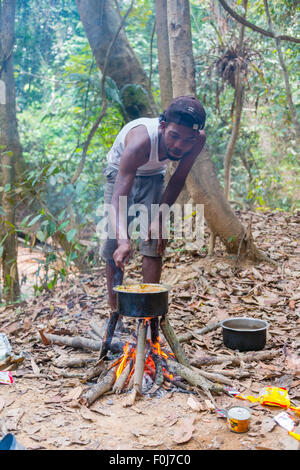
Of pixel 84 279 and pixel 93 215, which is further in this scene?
pixel 93 215

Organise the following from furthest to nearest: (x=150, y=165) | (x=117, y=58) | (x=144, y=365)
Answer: (x=117, y=58)
(x=150, y=165)
(x=144, y=365)

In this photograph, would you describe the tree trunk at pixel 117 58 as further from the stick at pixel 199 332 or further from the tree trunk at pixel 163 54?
the stick at pixel 199 332

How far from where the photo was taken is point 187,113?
286 cm

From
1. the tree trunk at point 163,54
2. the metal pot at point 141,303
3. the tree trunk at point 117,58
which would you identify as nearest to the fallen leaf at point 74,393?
the metal pot at point 141,303

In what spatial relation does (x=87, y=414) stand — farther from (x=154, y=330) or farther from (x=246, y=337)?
(x=246, y=337)

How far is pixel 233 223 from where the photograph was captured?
496 centimetres

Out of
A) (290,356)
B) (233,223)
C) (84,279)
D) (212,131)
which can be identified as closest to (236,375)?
(290,356)

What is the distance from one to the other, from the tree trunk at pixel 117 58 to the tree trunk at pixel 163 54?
0.69m

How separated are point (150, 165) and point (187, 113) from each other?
0.56 m

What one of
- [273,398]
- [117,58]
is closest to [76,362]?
[273,398]

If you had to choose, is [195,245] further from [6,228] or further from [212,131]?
[212,131]

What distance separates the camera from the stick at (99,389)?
2.55 m

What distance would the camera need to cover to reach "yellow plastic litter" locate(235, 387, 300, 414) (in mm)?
2494
